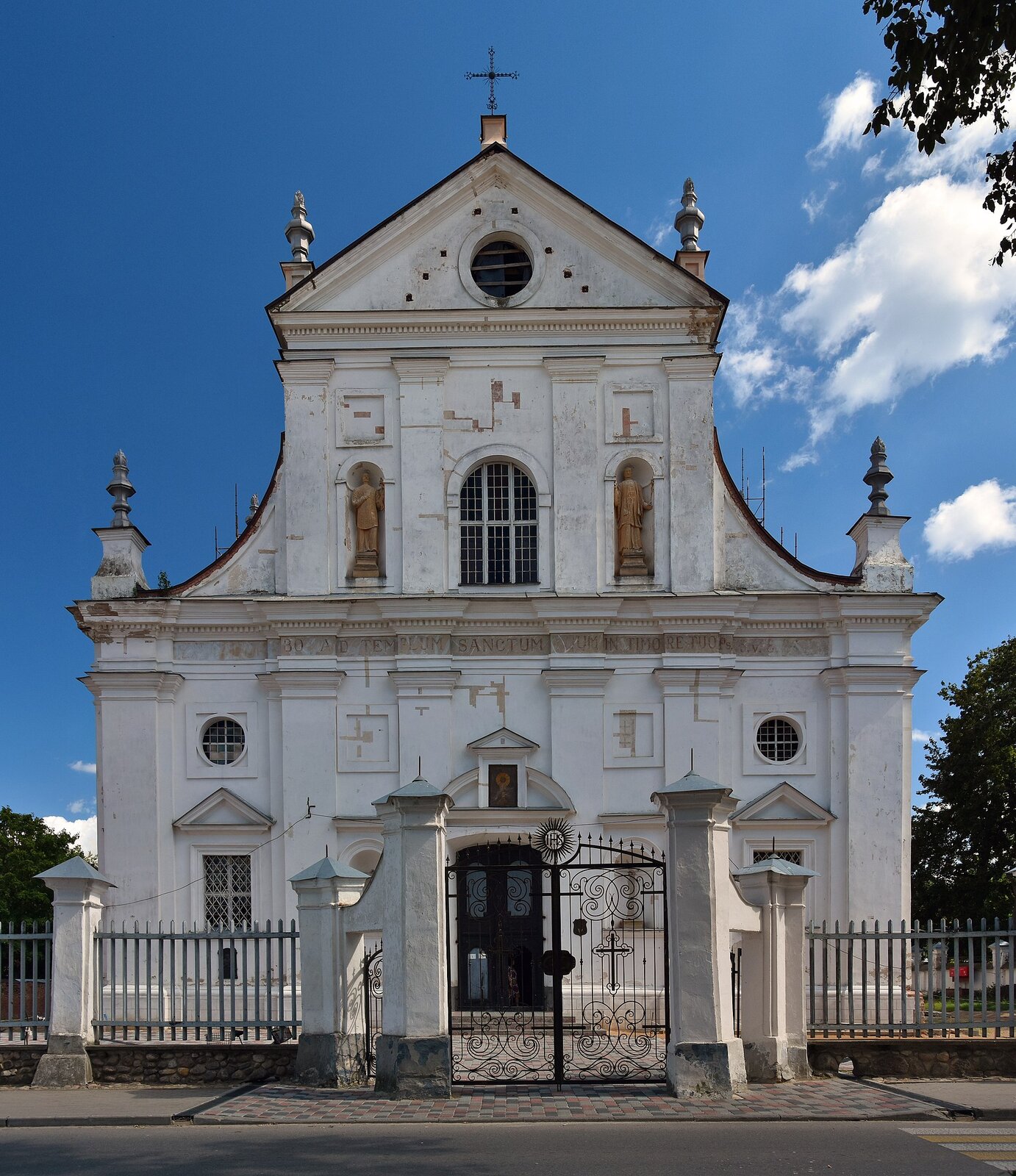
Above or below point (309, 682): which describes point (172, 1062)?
below

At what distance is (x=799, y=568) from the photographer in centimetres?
2173

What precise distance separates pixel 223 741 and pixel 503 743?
4620mm

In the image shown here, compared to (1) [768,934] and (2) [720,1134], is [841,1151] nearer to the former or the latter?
(2) [720,1134]

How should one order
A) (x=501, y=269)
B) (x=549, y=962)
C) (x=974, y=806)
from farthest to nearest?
(x=974, y=806) < (x=501, y=269) < (x=549, y=962)

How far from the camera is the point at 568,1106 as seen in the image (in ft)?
40.9

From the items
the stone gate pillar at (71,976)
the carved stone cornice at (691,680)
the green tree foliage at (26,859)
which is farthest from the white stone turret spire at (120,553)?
the green tree foliage at (26,859)

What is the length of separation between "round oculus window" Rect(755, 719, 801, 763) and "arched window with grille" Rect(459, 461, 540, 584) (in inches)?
175

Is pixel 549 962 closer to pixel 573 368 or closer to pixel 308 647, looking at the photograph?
pixel 308 647

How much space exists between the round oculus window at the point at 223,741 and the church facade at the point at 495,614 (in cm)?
5

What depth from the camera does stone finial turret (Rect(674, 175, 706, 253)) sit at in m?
23.5

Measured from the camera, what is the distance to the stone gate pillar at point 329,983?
46.1 ft

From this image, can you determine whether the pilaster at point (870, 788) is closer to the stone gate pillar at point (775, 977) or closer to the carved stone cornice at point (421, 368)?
the stone gate pillar at point (775, 977)

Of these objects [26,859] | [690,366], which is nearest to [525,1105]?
[690,366]

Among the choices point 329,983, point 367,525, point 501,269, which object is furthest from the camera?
point 501,269
